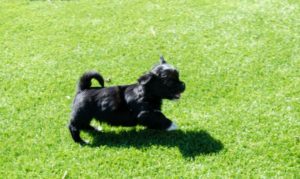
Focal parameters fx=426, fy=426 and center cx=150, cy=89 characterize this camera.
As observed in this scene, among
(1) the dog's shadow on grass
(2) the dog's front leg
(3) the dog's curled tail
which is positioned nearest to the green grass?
(1) the dog's shadow on grass

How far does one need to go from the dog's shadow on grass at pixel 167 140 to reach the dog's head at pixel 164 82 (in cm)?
60

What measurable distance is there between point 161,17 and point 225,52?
1710 mm

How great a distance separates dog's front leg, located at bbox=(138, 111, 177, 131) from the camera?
5.04m

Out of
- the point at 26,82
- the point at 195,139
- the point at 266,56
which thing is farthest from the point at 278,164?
the point at 26,82

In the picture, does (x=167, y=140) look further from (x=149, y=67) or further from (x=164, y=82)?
(x=149, y=67)

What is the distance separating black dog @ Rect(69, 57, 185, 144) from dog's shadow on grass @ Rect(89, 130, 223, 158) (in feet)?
0.53

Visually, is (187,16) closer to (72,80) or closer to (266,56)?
(266,56)

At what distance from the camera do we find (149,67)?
6.82 metres

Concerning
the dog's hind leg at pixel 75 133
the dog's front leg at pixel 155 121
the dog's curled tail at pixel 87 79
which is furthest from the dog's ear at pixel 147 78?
the dog's hind leg at pixel 75 133

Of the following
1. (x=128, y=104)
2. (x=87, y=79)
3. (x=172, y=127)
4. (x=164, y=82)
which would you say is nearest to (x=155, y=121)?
(x=172, y=127)

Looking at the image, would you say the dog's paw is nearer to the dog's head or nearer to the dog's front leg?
the dog's front leg

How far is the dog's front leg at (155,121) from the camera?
16.5 feet

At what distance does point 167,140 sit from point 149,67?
1858 millimetres

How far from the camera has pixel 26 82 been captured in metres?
6.63
